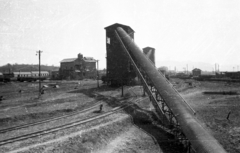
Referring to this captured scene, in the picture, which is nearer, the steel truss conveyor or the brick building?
the steel truss conveyor

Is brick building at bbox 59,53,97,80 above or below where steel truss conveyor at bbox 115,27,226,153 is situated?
above

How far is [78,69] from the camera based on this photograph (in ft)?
175

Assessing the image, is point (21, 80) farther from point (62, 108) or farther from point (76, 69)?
point (62, 108)

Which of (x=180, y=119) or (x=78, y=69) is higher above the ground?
(x=78, y=69)

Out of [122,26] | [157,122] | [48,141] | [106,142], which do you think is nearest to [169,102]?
[157,122]

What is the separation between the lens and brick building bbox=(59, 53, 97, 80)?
5175 centimetres

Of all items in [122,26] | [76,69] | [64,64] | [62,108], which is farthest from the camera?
[64,64]

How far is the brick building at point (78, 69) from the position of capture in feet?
170

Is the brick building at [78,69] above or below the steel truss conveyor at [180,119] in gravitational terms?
above

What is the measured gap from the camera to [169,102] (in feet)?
31.0

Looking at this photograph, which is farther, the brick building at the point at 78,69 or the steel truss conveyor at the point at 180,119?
the brick building at the point at 78,69

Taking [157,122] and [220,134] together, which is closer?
[220,134]

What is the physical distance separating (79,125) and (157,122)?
5.31 meters

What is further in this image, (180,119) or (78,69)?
(78,69)
